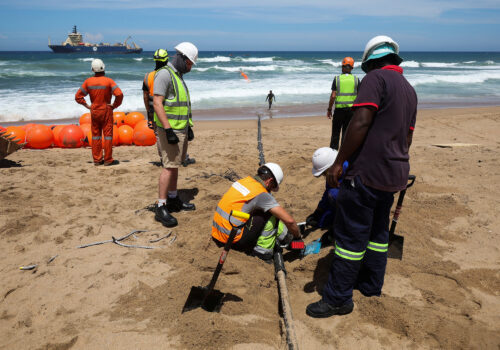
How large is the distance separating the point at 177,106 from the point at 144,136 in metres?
4.34

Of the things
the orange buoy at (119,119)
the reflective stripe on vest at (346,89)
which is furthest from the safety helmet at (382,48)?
the orange buoy at (119,119)

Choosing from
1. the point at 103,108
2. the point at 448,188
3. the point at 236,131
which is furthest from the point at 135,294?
the point at 236,131

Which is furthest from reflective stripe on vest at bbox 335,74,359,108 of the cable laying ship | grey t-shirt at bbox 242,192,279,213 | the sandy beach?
the cable laying ship

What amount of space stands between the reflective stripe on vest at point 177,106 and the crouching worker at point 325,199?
63.6 inches

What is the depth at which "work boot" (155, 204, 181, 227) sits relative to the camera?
164 inches

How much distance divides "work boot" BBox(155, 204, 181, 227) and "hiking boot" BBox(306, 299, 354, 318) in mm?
2060

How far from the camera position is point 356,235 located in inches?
98.9

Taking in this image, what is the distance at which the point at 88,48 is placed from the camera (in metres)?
79.5

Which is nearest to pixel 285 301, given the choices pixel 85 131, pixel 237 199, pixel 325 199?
pixel 237 199

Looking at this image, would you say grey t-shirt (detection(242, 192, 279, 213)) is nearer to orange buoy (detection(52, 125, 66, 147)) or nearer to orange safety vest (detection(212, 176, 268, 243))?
orange safety vest (detection(212, 176, 268, 243))

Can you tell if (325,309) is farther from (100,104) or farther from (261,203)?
(100,104)

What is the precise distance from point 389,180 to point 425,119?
11.0 meters

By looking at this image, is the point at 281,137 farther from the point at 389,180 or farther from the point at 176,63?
the point at 389,180

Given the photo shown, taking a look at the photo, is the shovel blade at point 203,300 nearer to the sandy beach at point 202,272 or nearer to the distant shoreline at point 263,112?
the sandy beach at point 202,272
